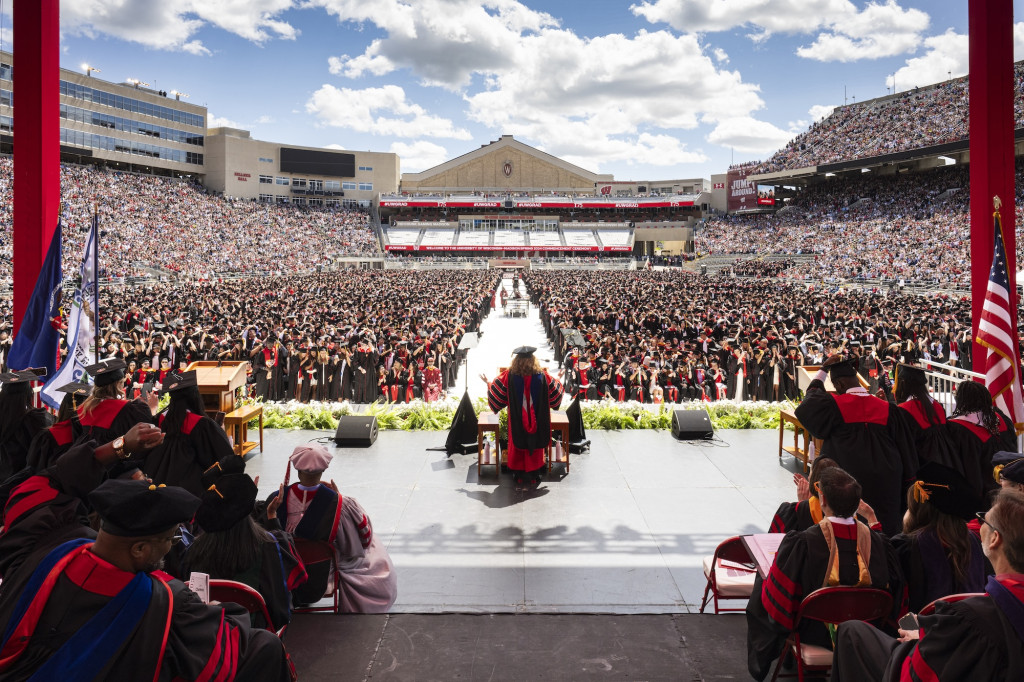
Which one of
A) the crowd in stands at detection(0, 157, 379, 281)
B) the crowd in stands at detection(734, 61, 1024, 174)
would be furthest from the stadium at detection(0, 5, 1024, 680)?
the crowd in stands at detection(734, 61, 1024, 174)

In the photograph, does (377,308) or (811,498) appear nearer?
(811,498)

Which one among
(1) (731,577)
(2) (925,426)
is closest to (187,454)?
(1) (731,577)

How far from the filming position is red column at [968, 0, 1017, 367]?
577cm

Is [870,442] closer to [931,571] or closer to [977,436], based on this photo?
[977,436]

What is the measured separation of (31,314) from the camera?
5859mm

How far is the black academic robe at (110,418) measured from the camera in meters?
4.41

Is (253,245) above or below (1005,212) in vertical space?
above

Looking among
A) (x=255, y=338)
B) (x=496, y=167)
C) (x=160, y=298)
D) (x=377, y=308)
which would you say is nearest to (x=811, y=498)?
(x=255, y=338)

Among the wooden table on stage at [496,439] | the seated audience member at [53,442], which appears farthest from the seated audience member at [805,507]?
the seated audience member at [53,442]

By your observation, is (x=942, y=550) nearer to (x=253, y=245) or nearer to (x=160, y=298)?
(x=160, y=298)

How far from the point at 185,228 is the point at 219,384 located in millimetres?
60258

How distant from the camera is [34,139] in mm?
5789

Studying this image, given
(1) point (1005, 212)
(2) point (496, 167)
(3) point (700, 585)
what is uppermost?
(2) point (496, 167)

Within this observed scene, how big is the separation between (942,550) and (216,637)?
309 centimetres
